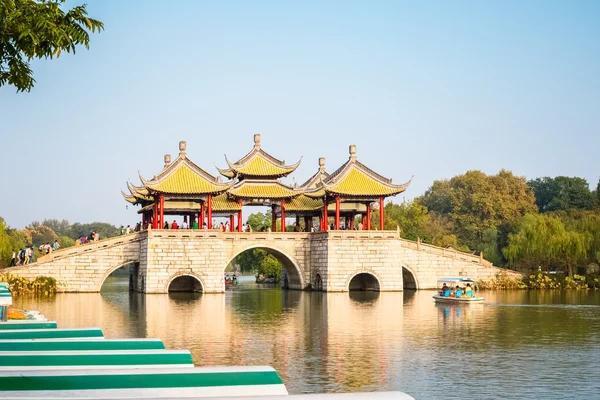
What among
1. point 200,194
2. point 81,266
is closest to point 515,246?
point 200,194

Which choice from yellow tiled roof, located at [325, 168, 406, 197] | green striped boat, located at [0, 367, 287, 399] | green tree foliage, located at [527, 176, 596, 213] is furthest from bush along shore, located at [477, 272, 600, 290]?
green striped boat, located at [0, 367, 287, 399]

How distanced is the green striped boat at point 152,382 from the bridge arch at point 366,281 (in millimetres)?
31012

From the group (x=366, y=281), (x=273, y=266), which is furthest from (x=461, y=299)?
(x=273, y=266)

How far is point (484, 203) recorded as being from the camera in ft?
216

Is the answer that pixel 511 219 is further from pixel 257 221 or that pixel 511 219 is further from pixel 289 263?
pixel 289 263

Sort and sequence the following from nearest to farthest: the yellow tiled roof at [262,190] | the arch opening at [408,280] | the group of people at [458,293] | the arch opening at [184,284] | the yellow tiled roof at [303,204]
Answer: the group of people at [458,293]
the yellow tiled roof at [262,190]
the arch opening at [184,284]
the arch opening at [408,280]
the yellow tiled roof at [303,204]

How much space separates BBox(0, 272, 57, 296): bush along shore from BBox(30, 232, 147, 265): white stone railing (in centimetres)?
87

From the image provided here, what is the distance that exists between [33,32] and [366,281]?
33105mm

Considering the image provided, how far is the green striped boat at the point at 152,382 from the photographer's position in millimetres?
5645

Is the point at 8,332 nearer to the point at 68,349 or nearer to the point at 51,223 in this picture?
the point at 68,349

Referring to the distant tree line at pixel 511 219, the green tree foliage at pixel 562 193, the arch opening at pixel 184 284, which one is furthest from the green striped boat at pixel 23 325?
the green tree foliage at pixel 562 193

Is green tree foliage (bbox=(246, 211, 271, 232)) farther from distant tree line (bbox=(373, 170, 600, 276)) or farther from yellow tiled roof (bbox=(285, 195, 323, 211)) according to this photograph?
yellow tiled roof (bbox=(285, 195, 323, 211))

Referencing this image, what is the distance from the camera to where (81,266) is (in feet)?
114

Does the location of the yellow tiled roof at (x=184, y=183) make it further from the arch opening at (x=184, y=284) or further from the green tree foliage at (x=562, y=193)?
the green tree foliage at (x=562, y=193)
